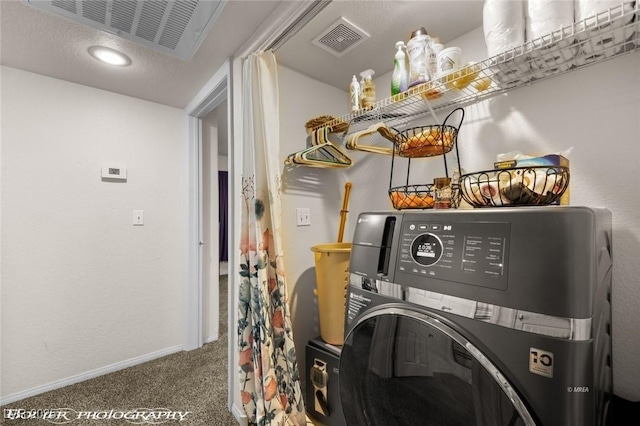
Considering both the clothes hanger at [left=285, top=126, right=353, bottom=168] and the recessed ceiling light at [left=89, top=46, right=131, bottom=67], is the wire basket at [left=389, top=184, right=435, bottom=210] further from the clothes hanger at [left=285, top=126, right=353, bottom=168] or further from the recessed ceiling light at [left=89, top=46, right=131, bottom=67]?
the recessed ceiling light at [left=89, top=46, right=131, bottom=67]

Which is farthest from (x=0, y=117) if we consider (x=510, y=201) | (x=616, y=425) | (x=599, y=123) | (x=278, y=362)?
(x=616, y=425)

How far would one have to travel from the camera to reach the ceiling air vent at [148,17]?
3.84 ft

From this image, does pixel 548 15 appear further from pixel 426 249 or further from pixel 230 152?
pixel 230 152

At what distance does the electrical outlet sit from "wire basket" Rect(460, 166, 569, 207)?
1.02m

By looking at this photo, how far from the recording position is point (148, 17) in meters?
1.26

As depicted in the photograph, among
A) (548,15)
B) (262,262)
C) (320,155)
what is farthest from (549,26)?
(262,262)

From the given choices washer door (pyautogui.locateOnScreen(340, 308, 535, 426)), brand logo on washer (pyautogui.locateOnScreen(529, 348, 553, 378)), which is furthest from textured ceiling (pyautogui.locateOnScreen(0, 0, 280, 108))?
brand logo on washer (pyautogui.locateOnScreen(529, 348, 553, 378))

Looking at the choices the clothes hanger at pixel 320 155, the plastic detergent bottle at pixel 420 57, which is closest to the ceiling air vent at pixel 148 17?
the clothes hanger at pixel 320 155

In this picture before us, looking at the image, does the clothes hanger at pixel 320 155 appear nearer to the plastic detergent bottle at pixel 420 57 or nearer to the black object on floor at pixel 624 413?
the plastic detergent bottle at pixel 420 57

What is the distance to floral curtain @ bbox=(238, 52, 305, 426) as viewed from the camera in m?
1.35

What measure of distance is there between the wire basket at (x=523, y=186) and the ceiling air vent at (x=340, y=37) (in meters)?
0.97

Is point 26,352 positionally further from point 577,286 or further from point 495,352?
point 577,286

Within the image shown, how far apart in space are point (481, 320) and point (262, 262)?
99 centimetres

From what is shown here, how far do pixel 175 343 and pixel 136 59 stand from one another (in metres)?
2.19
